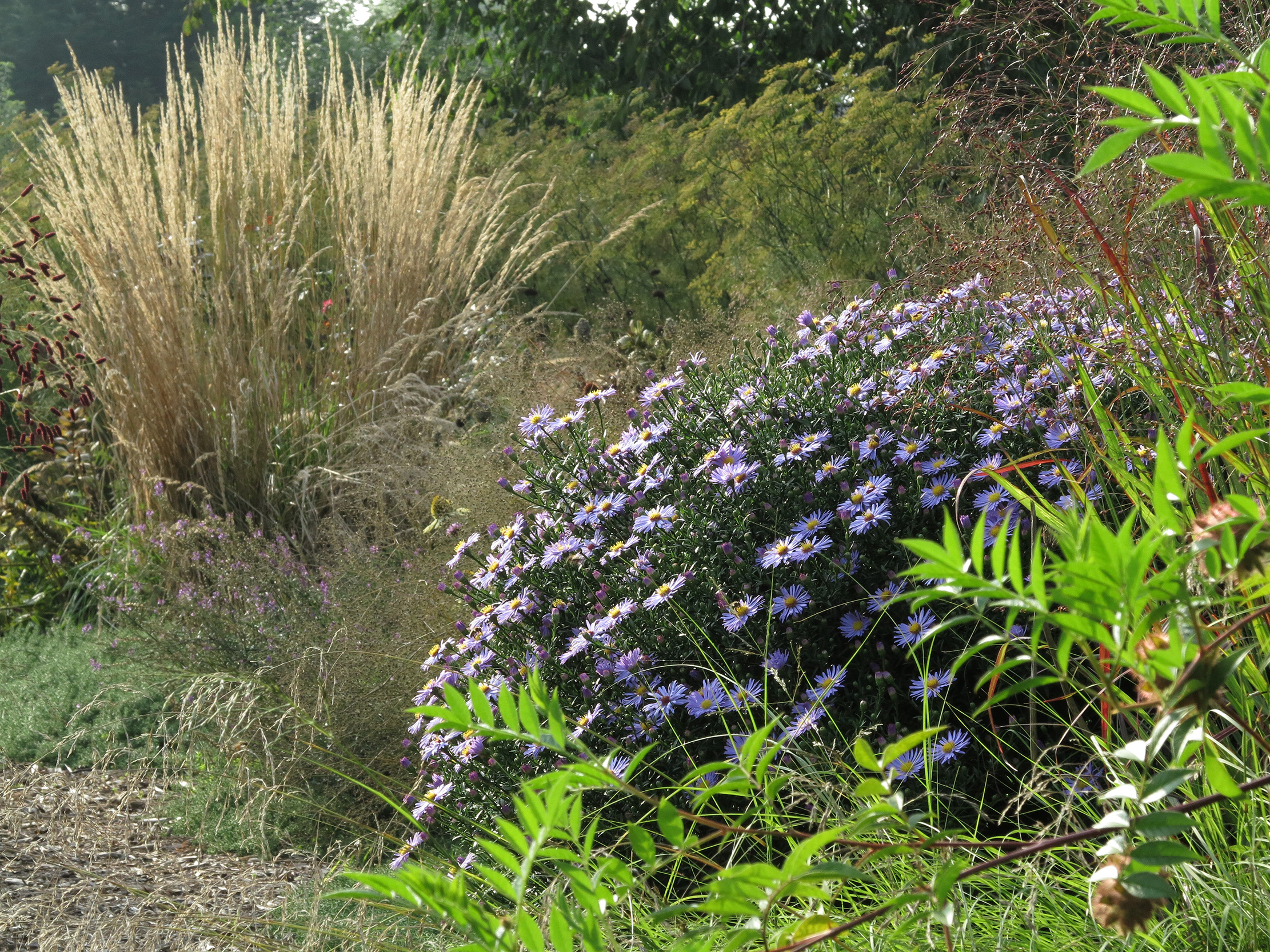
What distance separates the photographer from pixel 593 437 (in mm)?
3551

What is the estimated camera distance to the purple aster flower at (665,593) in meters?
2.14

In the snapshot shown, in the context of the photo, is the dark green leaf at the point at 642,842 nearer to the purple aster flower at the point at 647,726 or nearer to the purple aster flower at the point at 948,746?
the purple aster flower at the point at 948,746

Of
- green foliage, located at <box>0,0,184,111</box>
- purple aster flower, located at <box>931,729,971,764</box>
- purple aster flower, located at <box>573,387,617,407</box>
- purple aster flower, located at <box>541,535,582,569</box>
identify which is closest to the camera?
purple aster flower, located at <box>931,729,971,764</box>

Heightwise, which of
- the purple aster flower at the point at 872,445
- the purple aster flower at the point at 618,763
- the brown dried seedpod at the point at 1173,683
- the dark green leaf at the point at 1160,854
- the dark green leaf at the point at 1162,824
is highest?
the brown dried seedpod at the point at 1173,683

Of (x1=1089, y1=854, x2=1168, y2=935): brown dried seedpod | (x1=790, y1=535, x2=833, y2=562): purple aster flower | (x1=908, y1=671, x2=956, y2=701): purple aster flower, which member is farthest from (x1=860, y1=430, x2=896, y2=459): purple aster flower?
(x1=1089, y1=854, x2=1168, y2=935): brown dried seedpod

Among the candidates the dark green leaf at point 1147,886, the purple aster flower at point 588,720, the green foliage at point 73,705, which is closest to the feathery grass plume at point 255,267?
the green foliage at point 73,705

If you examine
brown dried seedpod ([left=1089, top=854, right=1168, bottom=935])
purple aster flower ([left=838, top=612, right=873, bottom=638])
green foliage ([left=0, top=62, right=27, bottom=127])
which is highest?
green foliage ([left=0, top=62, right=27, bottom=127])

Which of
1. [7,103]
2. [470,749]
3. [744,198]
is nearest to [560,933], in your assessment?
[470,749]

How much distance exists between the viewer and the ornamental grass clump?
7.00ft

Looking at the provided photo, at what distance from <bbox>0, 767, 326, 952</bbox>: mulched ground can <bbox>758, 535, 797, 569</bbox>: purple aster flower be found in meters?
1.03

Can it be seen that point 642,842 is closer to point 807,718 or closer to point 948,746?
point 807,718

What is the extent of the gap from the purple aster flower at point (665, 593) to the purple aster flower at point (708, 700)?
0.18 metres

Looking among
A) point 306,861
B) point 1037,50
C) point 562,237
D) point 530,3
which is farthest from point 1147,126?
point 530,3

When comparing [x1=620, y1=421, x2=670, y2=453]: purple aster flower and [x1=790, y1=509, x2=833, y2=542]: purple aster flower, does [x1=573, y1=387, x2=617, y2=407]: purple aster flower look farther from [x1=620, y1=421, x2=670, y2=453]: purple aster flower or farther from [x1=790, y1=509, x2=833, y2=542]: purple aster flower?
[x1=790, y1=509, x2=833, y2=542]: purple aster flower
